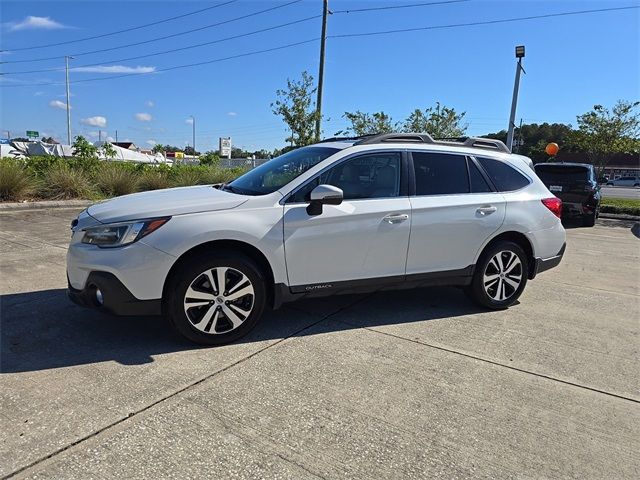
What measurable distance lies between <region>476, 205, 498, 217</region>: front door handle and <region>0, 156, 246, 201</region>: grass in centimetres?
672

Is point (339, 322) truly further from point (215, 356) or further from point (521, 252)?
point (521, 252)

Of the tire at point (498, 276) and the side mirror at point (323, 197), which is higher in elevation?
the side mirror at point (323, 197)

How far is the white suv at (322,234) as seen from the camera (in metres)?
3.59

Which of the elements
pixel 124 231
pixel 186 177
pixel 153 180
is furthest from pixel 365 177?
pixel 186 177

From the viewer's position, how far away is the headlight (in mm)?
3551

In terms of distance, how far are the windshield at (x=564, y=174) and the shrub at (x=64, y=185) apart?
12198mm

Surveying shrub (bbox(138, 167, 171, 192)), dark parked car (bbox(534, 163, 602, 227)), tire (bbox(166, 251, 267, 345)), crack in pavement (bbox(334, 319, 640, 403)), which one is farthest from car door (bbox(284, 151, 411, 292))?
shrub (bbox(138, 167, 171, 192))

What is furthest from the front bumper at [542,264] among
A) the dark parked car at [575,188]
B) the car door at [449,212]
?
the dark parked car at [575,188]

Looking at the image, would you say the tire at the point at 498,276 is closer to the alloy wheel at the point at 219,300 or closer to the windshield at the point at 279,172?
the windshield at the point at 279,172

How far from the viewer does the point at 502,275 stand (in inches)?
194

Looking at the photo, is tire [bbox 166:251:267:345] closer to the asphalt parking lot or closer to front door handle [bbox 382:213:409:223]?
the asphalt parking lot

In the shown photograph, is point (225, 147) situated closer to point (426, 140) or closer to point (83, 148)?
point (83, 148)

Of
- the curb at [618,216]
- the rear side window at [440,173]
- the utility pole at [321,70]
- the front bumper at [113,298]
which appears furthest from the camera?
the utility pole at [321,70]

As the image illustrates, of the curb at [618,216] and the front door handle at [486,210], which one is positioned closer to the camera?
the front door handle at [486,210]
